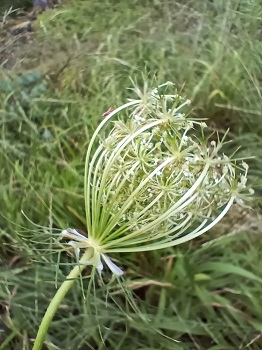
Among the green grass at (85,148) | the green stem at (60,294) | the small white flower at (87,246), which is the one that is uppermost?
the small white flower at (87,246)

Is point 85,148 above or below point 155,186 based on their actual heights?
below

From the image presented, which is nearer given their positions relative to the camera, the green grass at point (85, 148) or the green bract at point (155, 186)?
the green bract at point (155, 186)

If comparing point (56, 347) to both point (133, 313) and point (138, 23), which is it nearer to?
point (133, 313)

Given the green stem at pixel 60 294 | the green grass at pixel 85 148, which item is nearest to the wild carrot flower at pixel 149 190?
the green stem at pixel 60 294

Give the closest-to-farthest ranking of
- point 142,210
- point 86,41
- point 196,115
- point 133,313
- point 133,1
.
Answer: point 142,210
point 133,313
point 196,115
point 86,41
point 133,1

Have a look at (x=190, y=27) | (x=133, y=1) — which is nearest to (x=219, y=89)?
(x=190, y=27)

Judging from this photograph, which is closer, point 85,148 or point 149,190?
point 149,190

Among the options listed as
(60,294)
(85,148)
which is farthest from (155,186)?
(85,148)

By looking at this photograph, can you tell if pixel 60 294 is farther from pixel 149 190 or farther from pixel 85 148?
pixel 85 148

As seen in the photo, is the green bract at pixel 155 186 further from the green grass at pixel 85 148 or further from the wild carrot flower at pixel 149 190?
the green grass at pixel 85 148
